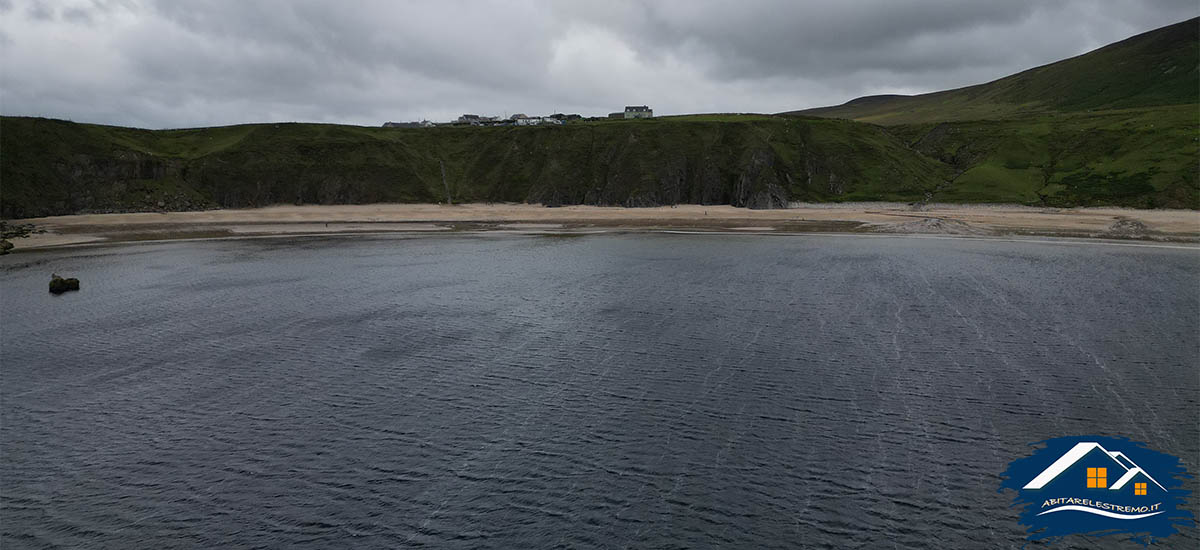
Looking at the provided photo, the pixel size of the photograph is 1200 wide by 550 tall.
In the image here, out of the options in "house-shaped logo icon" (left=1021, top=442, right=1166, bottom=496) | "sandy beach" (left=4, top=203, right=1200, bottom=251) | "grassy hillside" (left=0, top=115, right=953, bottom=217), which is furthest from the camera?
"grassy hillside" (left=0, top=115, right=953, bottom=217)

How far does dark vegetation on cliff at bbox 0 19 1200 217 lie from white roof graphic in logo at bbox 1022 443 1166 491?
12612 centimetres

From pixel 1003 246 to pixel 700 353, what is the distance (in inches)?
2924

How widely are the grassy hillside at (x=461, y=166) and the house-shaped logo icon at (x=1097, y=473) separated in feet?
416

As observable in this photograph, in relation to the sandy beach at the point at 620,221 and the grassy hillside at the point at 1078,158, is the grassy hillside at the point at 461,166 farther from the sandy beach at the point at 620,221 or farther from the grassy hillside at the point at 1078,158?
the grassy hillside at the point at 1078,158

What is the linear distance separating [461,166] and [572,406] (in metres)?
161

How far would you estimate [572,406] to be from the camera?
3253 centimetres

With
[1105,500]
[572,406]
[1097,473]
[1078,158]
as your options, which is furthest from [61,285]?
[1078,158]

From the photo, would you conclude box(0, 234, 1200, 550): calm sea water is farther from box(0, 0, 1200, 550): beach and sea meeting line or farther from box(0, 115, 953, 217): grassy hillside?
box(0, 115, 953, 217): grassy hillside

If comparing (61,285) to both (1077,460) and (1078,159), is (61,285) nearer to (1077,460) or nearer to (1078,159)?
(1077,460)

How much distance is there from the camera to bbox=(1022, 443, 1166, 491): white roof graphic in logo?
23950 mm

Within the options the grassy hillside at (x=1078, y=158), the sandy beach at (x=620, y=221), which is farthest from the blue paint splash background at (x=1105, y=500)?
the grassy hillside at (x=1078, y=158)

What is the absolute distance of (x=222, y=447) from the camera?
2802 centimetres

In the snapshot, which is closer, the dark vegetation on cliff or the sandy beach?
the sandy beach

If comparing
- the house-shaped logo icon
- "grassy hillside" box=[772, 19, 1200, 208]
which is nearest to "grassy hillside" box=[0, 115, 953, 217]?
"grassy hillside" box=[772, 19, 1200, 208]
